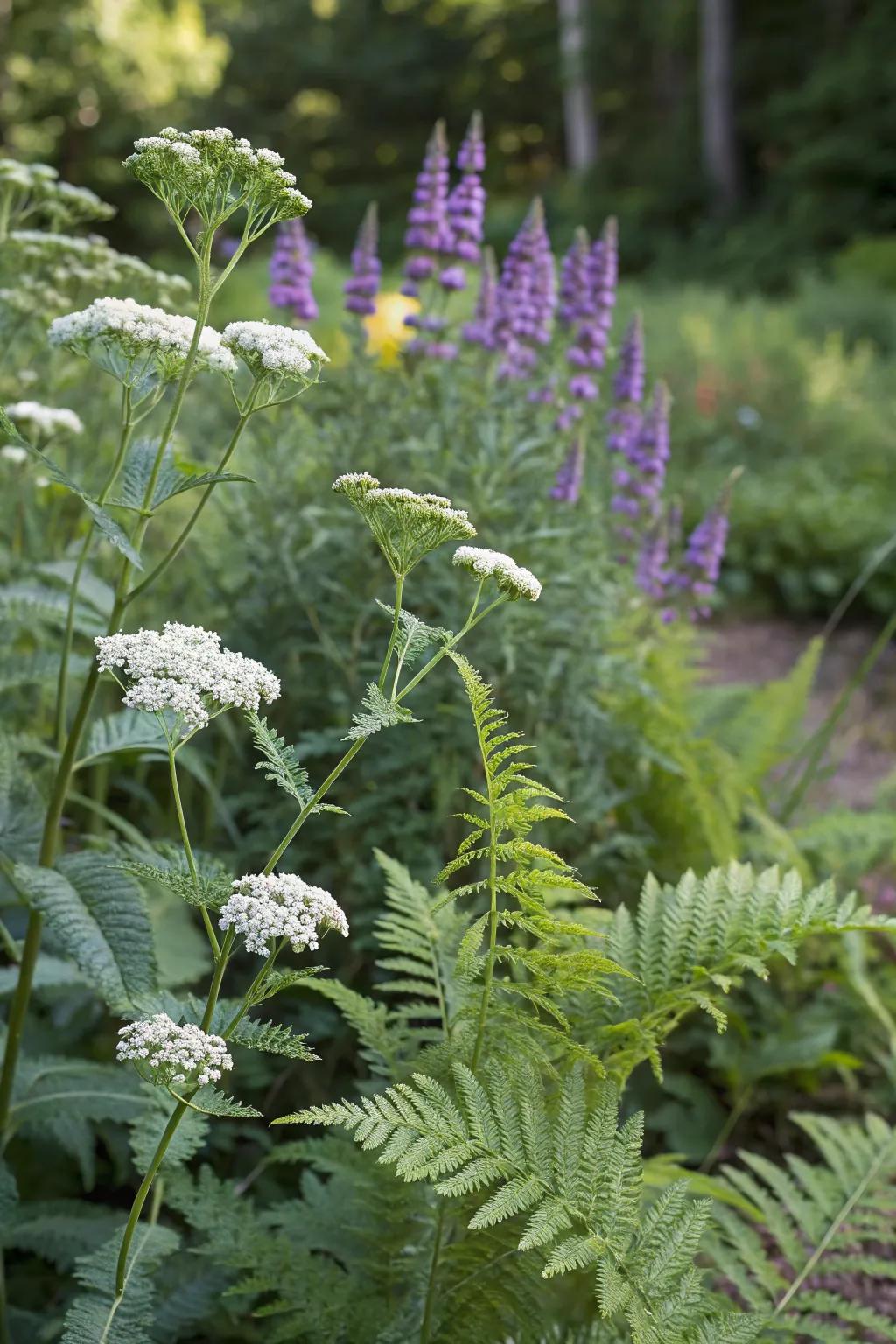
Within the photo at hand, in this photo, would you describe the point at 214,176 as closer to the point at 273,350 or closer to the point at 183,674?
the point at 273,350

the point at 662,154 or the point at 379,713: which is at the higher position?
the point at 662,154

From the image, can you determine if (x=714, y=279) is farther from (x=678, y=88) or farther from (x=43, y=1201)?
(x=43, y=1201)

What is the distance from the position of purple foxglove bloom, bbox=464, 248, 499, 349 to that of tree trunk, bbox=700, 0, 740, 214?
18.0m

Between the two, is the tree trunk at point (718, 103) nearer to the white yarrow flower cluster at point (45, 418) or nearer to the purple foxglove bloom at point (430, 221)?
the purple foxglove bloom at point (430, 221)

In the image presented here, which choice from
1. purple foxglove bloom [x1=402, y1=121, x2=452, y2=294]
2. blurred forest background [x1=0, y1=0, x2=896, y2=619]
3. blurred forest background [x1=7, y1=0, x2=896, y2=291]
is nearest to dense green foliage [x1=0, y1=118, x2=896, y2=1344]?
purple foxglove bloom [x1=402, y1=121, x2=452, y2=294]

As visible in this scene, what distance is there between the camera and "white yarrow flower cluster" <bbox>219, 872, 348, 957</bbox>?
1083 mm

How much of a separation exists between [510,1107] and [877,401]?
765 centimetres

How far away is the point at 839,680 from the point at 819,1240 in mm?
3750

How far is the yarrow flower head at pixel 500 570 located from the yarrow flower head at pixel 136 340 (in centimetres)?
35

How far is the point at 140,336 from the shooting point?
4.28ft

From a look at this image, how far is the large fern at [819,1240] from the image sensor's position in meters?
1.70

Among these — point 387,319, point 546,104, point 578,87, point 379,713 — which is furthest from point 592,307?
point 546,104

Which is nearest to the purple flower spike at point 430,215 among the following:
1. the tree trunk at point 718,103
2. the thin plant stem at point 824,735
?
the thin plant stem at point 824,735

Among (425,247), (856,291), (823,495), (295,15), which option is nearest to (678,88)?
(295,15)
